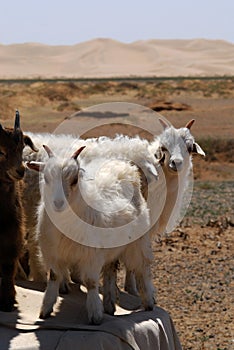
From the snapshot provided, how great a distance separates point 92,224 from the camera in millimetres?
6688

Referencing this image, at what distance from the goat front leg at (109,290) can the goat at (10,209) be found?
2.54ft

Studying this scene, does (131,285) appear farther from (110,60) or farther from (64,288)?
(110,60)

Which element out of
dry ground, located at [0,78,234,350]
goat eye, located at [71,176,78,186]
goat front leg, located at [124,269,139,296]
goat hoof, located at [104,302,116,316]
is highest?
goat eye, located at [71,176,78,186]

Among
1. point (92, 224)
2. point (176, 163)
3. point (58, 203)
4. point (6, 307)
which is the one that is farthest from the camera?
point (176, 163)

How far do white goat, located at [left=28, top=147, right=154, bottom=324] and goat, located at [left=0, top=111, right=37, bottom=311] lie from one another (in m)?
0.16

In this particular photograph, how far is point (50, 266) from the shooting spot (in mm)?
6906

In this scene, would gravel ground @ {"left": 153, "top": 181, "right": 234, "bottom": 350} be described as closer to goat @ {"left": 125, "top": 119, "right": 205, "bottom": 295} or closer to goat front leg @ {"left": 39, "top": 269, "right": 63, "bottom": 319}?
goat @ {"left": 125, "top": 119, "right": 205, "bottom": 295}

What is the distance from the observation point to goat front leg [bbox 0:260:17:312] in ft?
23.0

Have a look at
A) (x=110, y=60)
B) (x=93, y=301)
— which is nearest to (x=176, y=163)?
(x=93, y=301)

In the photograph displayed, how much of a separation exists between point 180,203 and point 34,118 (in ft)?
111

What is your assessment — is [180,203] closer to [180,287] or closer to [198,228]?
[180,287]

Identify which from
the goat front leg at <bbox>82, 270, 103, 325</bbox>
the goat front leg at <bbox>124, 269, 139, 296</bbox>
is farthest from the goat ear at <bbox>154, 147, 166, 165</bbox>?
the goat front leg at <bbox>82, 270, 103, 325</bbox>

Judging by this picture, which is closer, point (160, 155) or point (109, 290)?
point (109, 290)

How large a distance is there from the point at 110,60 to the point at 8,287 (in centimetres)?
16271
